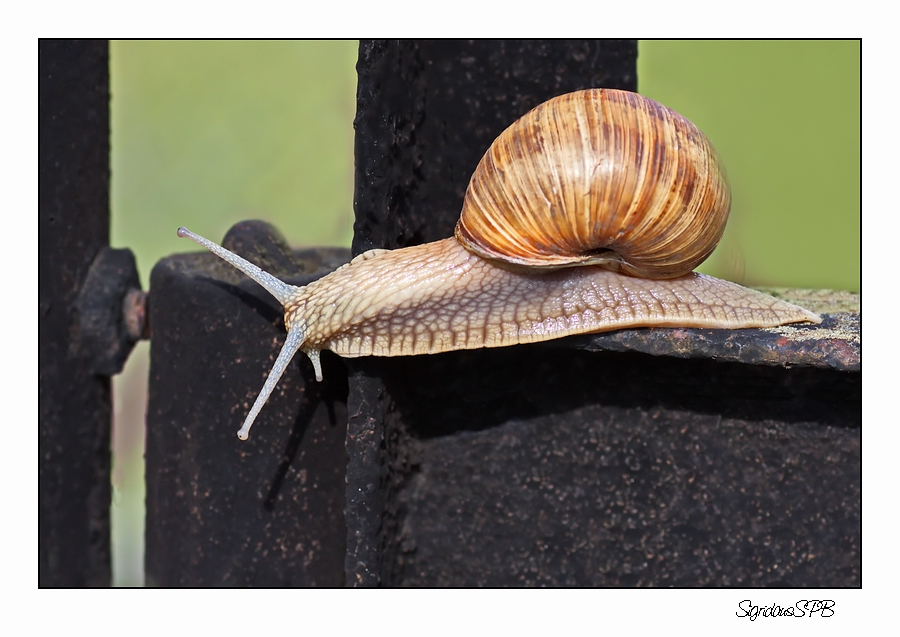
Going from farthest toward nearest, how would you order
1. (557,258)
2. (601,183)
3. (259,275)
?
(259,275) < (557,258) < (601,183)

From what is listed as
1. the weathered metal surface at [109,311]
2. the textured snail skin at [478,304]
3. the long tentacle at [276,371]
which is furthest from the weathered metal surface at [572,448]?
the weathered metal surface at [109,311]

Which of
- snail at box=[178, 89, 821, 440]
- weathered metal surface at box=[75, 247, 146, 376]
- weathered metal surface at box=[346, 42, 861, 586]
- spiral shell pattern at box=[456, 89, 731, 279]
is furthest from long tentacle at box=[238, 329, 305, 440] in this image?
weathered metal surface at box=[75, 247, 146, 376]

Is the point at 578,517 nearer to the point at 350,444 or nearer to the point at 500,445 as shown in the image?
the point at 500,445

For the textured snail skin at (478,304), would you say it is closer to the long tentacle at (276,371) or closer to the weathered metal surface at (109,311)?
the long tentacle at (276,371)

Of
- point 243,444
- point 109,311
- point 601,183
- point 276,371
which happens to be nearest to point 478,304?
point 601,183

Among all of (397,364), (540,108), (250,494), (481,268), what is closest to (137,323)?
(250,494)

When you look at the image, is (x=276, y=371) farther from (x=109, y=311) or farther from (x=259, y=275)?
(x=109, y=311)

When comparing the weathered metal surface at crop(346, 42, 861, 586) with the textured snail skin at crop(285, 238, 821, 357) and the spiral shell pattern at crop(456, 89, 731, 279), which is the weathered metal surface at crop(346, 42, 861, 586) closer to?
the textured snail skin at crop(285, 238, 821, 357)
